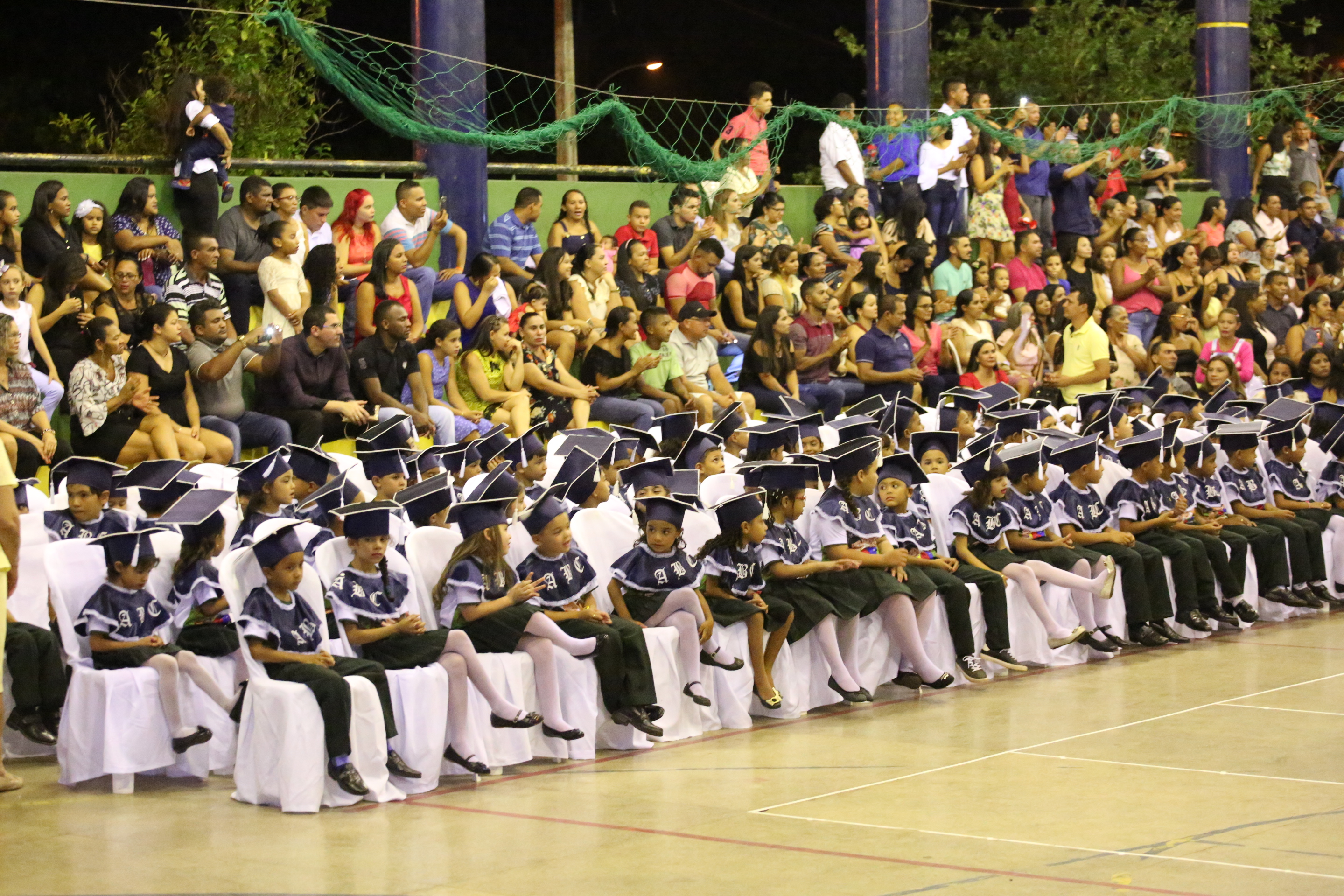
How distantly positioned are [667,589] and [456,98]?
19.4 ft

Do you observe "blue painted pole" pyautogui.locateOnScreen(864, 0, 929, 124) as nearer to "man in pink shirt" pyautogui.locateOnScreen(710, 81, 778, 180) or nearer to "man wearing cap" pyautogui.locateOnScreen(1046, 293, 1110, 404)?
"man in pink shirt" pyautogui.locateOnScreen(710, 81, 778, 180)

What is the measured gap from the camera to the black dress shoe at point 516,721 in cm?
741

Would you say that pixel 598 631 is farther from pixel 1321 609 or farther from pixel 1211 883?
pixel 1321 609

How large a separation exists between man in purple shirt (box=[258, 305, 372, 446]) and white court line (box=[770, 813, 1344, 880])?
4949 mm

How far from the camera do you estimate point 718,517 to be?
336 inches

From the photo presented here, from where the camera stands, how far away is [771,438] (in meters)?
9.90

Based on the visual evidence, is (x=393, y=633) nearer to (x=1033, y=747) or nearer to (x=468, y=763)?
(x=468, y=763)

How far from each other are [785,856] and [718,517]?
105 inches

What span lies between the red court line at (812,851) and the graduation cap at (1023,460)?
164 inches

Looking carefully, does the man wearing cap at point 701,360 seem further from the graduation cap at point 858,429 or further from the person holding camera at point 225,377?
the person holding camera at point 225,377

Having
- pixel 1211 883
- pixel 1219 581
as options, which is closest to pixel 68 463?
pixel 1211 883

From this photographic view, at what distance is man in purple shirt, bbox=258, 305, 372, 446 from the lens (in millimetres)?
10773

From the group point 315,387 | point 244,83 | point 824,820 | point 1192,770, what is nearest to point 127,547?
point 824,820

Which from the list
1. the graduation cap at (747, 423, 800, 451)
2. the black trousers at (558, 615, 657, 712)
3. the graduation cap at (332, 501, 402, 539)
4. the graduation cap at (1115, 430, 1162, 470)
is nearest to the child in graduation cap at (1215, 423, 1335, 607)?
the graduation cap at (1115, 430, 1162, 470)
